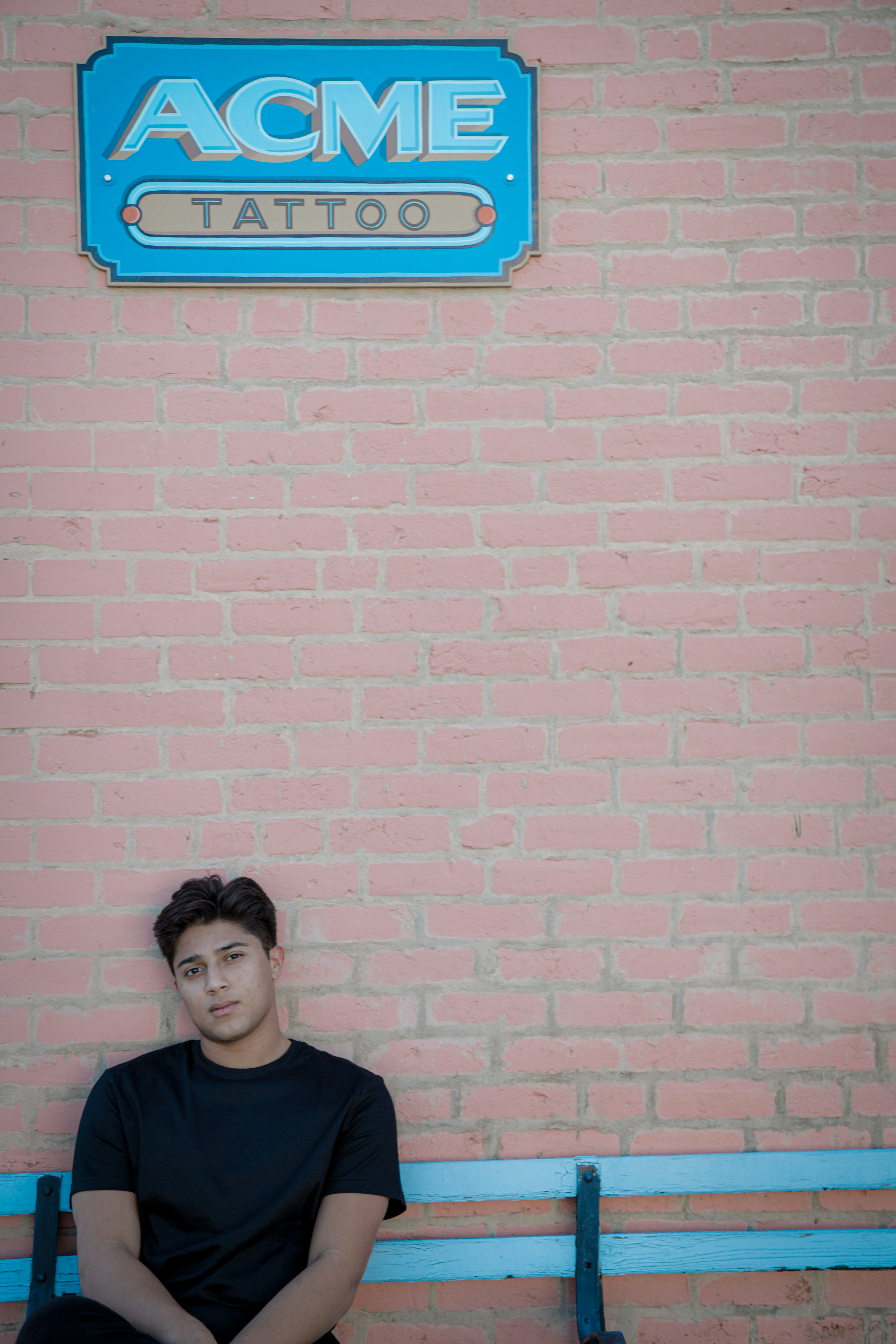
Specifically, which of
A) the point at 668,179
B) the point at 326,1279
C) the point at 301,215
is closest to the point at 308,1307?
the point at 326,1279

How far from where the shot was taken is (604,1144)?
7.55 ft

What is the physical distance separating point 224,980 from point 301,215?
1836 mm

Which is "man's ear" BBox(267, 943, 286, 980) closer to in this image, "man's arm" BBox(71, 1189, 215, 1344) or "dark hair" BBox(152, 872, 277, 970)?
"dark hair" BBox(152, 872, 277, 970)

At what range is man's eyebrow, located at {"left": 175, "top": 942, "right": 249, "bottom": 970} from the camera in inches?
83.4

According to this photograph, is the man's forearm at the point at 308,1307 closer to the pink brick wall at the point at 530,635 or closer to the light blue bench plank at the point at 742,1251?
the pink brick wall at the point at 530,635

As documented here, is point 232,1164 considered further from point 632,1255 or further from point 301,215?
point 301,215

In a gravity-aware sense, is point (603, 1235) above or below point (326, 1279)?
below

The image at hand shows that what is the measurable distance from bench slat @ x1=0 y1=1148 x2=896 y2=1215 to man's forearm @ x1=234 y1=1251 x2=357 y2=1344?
0.34 meters

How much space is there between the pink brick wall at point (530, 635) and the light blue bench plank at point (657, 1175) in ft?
0.18

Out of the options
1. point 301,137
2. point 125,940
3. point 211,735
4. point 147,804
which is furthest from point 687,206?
point 125,940

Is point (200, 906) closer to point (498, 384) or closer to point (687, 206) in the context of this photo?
point (498, 384)

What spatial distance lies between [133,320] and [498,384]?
3.01 ft

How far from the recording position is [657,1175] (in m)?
2.26

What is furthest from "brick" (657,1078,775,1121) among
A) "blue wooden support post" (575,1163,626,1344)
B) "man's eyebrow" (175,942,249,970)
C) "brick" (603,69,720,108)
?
"brick" (603,69,720,108)
